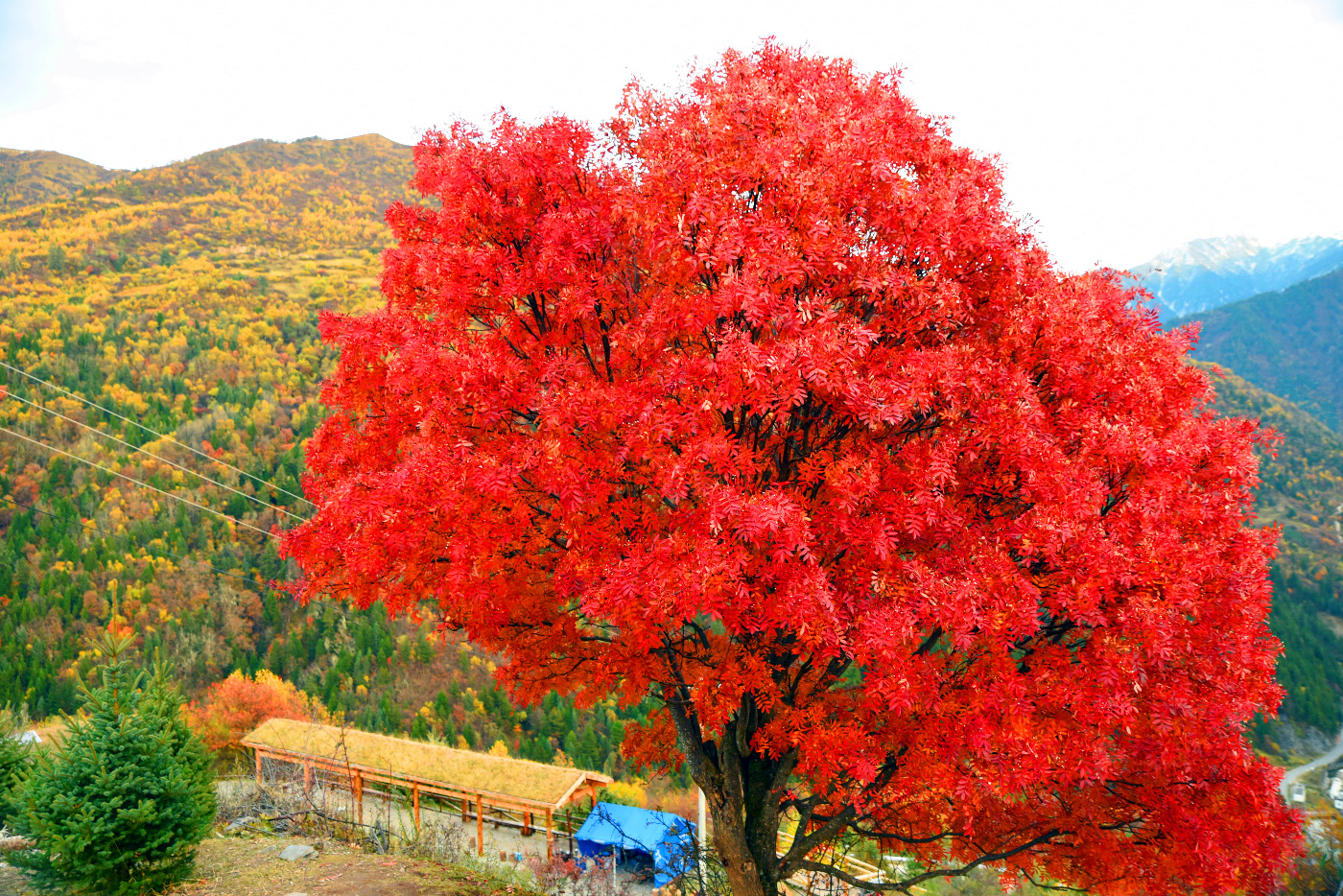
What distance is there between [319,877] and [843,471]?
8.58 m

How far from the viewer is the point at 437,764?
1728 cm

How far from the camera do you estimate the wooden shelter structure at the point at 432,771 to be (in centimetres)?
1614

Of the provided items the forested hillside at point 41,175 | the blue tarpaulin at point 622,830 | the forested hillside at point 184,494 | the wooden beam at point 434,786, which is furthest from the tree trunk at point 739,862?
the forested hillside at point 41,175

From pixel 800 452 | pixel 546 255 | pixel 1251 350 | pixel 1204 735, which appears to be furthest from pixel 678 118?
pixel 1251 350

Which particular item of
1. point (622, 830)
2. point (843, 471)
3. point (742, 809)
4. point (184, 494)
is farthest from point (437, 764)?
point (184, 494)

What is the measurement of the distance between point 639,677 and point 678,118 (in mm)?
4534

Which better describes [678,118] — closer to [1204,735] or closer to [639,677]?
[639,677]

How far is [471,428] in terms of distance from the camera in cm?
556

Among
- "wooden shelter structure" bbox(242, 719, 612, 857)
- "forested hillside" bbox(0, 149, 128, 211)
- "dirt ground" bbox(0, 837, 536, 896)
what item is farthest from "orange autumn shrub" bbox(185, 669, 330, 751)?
"forested hillside" bbox(0, 149, 128, 211)

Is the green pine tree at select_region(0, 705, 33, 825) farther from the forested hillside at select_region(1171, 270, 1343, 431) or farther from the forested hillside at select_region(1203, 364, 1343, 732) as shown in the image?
the forested hillside at select_region(1171, 270, 1343, 431)

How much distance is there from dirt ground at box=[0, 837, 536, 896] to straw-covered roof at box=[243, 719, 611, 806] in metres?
6.85

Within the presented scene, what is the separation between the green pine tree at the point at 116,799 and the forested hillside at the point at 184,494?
2193cm

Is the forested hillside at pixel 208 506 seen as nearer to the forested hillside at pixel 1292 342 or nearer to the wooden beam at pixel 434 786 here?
the wooden beam at pixel 434 786

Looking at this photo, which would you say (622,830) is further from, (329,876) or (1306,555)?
(1306,555)
